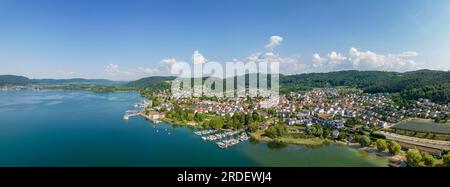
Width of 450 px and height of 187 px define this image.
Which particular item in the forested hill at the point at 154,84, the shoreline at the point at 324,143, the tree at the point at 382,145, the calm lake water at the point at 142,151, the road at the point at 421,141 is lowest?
the calm lake water at the point at 142,151

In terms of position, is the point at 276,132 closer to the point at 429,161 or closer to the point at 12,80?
the point at 429,161

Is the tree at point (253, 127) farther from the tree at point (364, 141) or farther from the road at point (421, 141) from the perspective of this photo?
the road at point (421, 141)

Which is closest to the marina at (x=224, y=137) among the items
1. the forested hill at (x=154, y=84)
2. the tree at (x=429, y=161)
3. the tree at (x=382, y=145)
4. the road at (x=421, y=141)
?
the tree at (x=382, y=145)

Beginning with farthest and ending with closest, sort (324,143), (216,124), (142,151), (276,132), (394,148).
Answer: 1. (216,124)
2. (276,132)
3. (324,143)
4. (142,151)
5. (394,148)

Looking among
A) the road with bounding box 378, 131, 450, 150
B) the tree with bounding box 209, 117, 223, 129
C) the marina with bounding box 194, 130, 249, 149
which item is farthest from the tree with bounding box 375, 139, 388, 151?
the tree with bounding box 209, 117, 223, 129

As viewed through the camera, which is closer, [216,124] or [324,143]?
[324,143]

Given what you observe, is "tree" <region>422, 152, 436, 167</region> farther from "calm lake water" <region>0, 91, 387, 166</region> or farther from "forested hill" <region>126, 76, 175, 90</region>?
"forested hill" <region>126, 76, 175, 90</region>

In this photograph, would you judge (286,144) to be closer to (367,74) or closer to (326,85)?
(326,85)

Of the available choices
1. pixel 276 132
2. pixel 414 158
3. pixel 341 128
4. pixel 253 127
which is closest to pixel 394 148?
pixel 414 158

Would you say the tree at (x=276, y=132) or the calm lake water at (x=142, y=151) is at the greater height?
the tree at (x=276, y=132)
